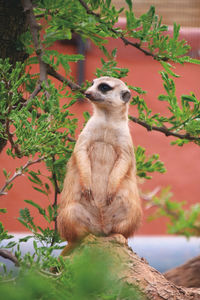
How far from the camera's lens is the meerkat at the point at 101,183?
1.17 meters

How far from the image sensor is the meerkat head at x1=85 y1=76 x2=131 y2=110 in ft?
4.21

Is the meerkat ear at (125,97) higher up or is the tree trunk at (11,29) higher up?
the tree trunk at (11,29)

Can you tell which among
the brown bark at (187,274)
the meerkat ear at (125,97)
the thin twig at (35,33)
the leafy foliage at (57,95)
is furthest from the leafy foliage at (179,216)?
the thin twig at (35,33)

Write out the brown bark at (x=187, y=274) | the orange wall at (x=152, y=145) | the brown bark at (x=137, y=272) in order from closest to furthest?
the brown bark at (x=137, y=272)
the brown bark at (x=187, y=274)
the orange wall at (x=152, y=145)

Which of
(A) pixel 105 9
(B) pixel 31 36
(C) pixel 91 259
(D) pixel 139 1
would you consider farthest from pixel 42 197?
(C) pixel 91 259

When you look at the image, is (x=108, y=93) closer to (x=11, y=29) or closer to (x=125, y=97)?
(x=125, y=97)

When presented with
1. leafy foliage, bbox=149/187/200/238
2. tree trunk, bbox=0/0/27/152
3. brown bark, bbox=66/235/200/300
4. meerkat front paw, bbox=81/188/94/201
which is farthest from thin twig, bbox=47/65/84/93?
leafy foliage, bbox=149/187/200/238

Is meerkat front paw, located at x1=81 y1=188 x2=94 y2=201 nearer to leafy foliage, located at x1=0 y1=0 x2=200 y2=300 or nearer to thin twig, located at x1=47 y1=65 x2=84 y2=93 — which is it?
leafy foliage, located at x1=0 y1=0 x2=200 y2=300

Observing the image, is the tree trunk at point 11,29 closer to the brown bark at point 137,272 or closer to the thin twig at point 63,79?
the thin twig at point 63,79

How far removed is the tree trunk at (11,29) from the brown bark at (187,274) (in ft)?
4.44

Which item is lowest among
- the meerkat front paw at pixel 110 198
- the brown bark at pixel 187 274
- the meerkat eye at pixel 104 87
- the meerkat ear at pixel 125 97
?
the brown bark at pixel 187 274

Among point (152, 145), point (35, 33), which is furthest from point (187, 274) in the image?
point (35, 33)

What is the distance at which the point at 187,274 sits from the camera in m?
2.29

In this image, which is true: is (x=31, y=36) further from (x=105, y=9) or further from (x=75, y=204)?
(x=75, y=204)
